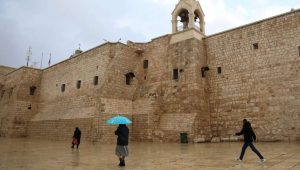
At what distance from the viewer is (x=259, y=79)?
1399cm

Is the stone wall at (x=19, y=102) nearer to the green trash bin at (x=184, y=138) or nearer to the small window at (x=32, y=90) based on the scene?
the small window at (x=32, y=90)

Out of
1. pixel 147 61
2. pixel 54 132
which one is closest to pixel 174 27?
pixel 147 61

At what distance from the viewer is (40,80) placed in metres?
25.8

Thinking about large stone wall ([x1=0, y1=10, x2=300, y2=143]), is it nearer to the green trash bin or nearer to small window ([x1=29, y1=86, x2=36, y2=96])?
the green trash bin

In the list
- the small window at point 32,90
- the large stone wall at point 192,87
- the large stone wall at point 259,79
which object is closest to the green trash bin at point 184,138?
the large stone wall at point 192,87

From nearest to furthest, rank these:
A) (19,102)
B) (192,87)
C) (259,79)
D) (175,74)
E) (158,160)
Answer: (158,160) < (259,79) < (192,87) < (175,74) < (19,102)

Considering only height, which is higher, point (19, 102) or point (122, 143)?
point (19, 102)

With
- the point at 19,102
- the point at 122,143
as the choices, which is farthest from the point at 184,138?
the point at 19,102

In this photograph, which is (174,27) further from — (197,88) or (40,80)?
(40,80)

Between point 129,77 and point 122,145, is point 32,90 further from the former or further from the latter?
point 122,145

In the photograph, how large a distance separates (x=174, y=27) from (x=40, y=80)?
15.9 m

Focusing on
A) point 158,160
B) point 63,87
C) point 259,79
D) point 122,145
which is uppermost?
point 63,87

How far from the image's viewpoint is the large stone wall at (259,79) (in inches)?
508

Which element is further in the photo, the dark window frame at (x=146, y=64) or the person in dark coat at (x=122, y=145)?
the dark window frame at (x=146, y=64)
